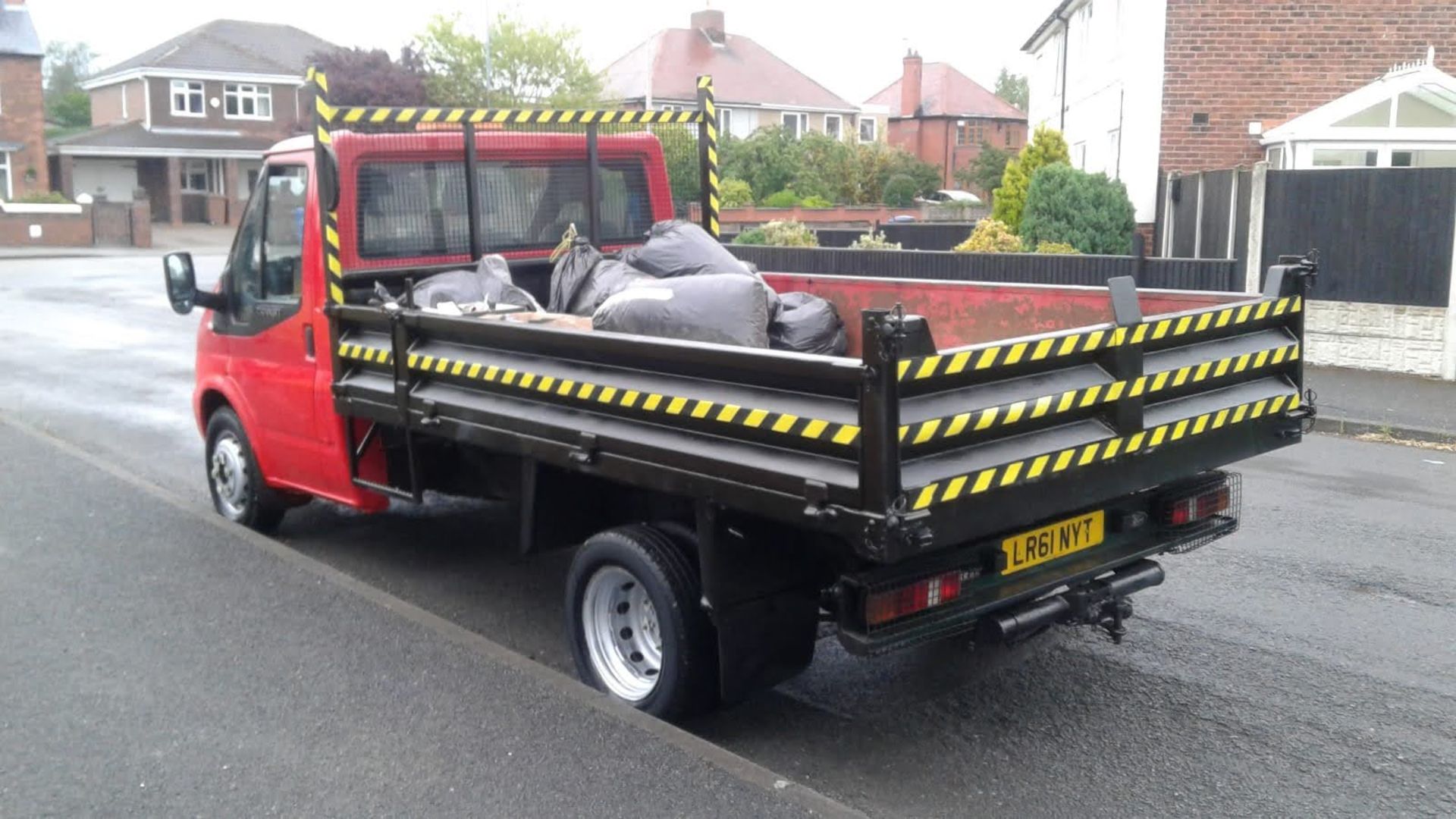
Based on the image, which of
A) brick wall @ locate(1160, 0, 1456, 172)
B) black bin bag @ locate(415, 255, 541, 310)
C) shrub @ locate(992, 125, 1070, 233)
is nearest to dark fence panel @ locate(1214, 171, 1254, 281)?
brick wall @ locate(1160, 0, 1456, 172)

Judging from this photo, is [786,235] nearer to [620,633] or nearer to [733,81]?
[620,633]

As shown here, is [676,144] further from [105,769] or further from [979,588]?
[105,769]

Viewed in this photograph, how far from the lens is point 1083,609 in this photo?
4.83 meters

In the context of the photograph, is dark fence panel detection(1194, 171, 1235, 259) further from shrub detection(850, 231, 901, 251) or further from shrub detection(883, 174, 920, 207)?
shrub detection(883, 174, 920, 207)

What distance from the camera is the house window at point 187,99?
61781 millimetres

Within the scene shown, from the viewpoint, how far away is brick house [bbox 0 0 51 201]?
2160 inches

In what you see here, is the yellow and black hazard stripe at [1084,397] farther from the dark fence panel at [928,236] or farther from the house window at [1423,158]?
the dark fence panel at [928,236]

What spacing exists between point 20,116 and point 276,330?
5573 centimetres

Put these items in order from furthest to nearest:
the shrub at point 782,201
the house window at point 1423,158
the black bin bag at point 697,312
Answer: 1. the shrub at point 782,201
2. the house window at point 1423,158
3. the black bin bag at point 697,312

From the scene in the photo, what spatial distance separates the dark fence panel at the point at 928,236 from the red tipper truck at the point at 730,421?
52.4ft

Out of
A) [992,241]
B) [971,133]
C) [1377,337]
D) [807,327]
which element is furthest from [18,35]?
[807,327]

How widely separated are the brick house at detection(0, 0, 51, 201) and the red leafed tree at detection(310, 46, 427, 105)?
12.8 metres

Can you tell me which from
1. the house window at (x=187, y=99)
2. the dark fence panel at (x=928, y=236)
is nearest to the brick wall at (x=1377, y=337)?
the dark fence panel at (x=928, y=236)

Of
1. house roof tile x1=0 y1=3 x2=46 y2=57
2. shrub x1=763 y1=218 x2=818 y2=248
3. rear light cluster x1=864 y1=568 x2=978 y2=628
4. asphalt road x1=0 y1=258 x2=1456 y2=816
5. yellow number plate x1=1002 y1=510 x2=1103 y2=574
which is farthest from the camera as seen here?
house roof tile x1=0 y1=3 x2=46 y2=57
